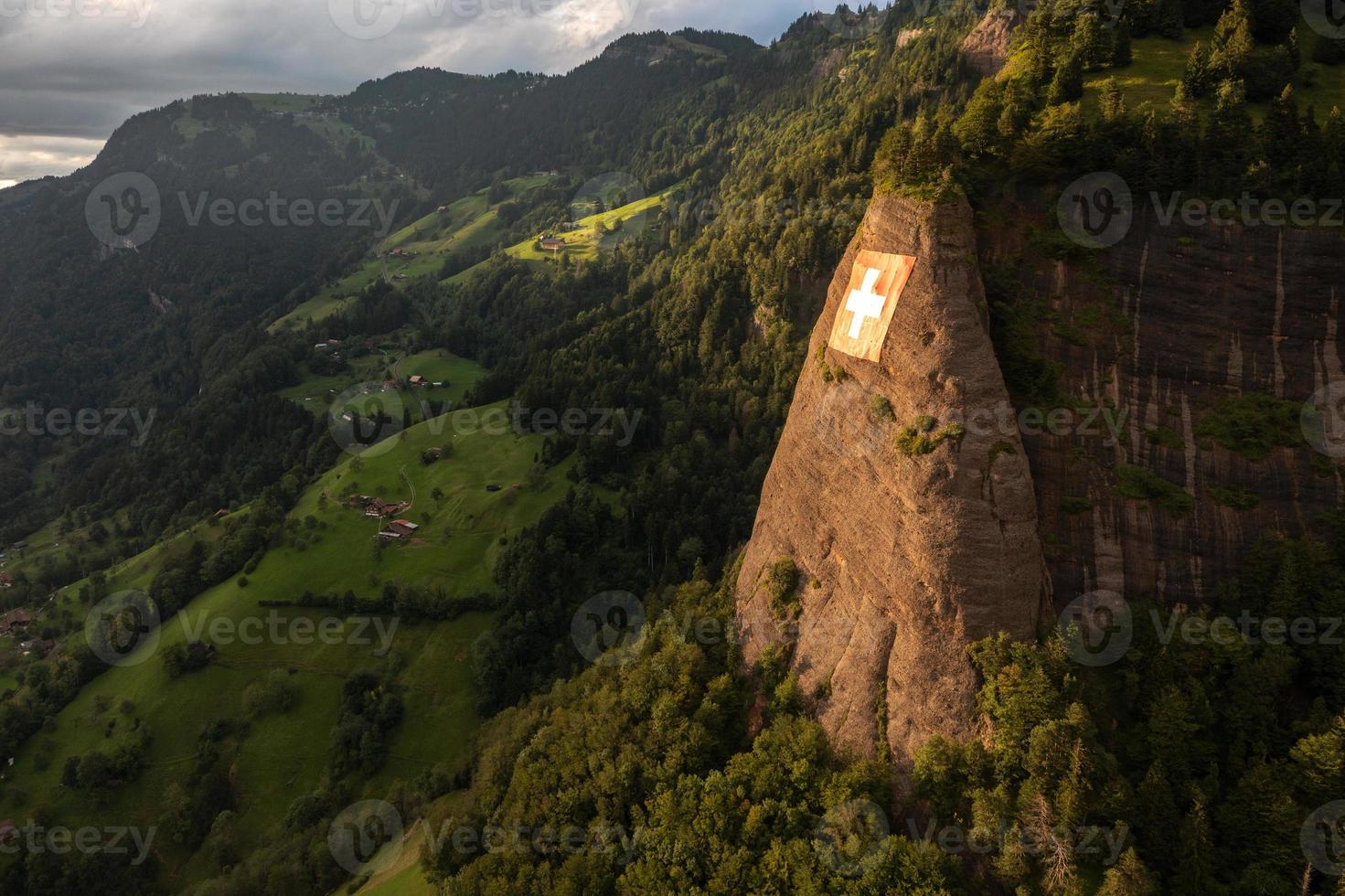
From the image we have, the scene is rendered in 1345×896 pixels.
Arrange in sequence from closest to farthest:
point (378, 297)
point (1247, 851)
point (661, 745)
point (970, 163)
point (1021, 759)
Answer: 1. point (1247, 851)
2. point (1021, 759)
3. point (970, 163)
4. point (661, 745)
5. point (378, 297)

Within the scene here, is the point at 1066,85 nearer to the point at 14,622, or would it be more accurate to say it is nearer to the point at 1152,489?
the point at 1152,489

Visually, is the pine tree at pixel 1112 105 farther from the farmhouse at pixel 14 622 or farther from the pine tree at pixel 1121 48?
the farmhouse at pixel 14 622

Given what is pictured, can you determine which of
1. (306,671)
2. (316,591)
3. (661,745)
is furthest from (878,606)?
(316,591)

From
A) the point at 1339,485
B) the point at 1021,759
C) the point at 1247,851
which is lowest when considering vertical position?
the point at 1247,851

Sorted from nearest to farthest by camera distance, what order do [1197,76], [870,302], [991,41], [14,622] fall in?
[870,302] → [1197,76] → [14,622] → [991,41]

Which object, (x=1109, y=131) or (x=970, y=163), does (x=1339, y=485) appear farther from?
(x=970, y=163)

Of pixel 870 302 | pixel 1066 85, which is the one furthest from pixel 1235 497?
pixel 1066 85

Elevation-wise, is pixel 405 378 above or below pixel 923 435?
below
